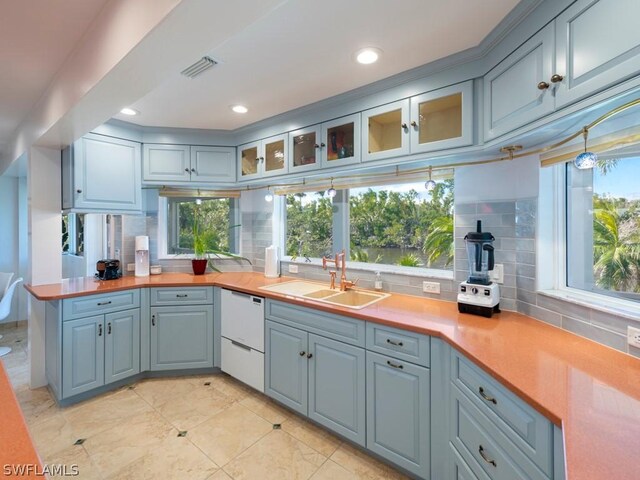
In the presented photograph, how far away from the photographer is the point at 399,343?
5.69ft

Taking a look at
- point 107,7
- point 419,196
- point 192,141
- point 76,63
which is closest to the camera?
point 107,7

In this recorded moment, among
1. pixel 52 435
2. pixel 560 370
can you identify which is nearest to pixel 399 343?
pixel 560 370

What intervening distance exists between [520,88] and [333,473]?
224cm

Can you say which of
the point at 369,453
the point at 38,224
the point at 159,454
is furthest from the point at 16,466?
the point at 38,224

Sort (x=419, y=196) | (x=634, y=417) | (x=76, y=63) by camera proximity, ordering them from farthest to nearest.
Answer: (x=419, y=196), (x=76, y=63), (x=634, y=417)

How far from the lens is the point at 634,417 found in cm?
A: 88

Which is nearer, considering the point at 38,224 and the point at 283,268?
the point at 38,224

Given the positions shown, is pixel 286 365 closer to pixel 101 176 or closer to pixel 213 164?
pixel 213 164

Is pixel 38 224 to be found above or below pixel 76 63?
below

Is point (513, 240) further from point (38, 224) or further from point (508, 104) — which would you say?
point (38, 224)

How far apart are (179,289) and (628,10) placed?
3.13 metres

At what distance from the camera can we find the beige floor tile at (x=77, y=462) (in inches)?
69.9

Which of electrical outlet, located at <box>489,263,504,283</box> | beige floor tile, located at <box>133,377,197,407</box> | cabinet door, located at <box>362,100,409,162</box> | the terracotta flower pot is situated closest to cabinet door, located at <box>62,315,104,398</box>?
beige floor tile, located at <box>133,377,197,407</box>

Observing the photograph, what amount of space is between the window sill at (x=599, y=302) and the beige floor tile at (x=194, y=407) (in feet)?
7.83
